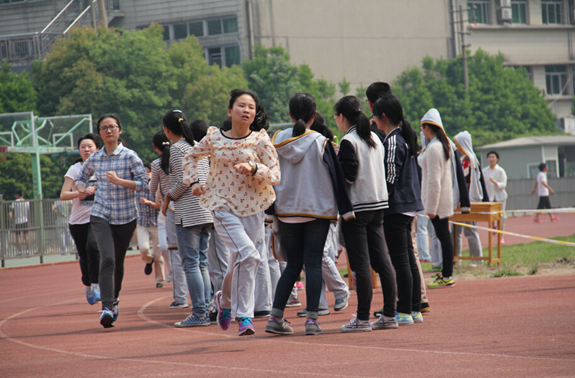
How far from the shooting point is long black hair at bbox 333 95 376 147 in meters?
6.36

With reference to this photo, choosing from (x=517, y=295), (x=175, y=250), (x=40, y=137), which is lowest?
(x=517, y=295)

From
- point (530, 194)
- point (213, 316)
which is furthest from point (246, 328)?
point (530, 194)

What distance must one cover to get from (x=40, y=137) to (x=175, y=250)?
23.1 m

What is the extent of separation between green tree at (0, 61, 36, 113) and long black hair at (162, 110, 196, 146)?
38.0m

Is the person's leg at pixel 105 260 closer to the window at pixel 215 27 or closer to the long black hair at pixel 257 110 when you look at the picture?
the long black hair at pixel 257 110

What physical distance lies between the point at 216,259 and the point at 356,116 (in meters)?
2.27

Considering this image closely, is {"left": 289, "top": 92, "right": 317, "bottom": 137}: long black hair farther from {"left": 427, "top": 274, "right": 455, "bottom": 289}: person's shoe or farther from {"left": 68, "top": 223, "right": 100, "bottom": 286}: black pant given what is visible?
{"left": 68, "top": 223, "right": 100, "bottom": 286}: black pant

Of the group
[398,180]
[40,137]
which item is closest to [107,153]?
[398,180]

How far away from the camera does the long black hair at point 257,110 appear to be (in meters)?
6.20

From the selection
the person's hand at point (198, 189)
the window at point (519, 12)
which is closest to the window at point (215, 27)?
the window at point (519, 12)

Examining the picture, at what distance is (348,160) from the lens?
6.25 metres

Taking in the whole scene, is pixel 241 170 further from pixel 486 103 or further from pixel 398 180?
pixel 486 103

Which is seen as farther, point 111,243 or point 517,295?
point 517,295

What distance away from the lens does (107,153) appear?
773 centimetres
